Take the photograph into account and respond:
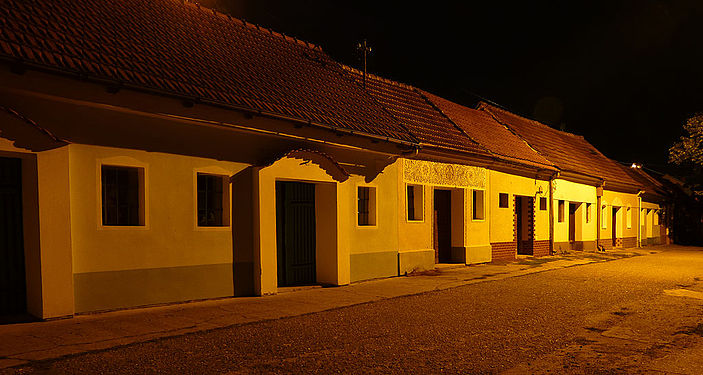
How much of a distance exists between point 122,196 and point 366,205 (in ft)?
19.9

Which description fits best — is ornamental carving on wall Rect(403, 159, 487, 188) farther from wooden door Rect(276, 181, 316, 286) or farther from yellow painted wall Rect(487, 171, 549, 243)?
wooden door Rect(276, 181, 316, 286)

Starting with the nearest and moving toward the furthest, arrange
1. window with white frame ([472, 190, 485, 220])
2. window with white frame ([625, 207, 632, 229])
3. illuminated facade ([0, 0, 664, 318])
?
illuminated facade ([0, 0, 664, 318]) < window with white frame ([472, 190, 485, 220]) < window with white frame ([625, 207, 632, 229])

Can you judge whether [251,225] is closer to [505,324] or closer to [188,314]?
[188,314]

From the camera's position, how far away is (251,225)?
31.2 feet

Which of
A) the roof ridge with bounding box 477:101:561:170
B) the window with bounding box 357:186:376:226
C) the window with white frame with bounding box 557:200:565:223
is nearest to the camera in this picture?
the window with bounding box 357:186:376:226

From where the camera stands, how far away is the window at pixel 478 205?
52.8 ft

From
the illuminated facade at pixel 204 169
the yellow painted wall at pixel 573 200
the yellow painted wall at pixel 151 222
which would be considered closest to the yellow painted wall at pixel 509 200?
the illuminated facade at pixel 204 169

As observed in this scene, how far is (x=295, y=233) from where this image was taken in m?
11.1

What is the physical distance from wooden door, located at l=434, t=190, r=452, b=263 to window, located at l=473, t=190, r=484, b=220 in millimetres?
976

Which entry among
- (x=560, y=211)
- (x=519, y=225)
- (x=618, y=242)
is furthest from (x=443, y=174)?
(x=618, y=242)

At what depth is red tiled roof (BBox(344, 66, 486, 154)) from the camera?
46.8ft

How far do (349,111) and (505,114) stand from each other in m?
13.8

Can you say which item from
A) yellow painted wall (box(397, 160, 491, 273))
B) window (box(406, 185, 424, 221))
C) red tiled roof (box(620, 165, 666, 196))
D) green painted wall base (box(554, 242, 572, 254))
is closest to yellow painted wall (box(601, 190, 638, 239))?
red tiled roof (box(620, 165, 666, 196))

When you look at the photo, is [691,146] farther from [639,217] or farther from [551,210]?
[639,217]
